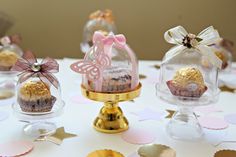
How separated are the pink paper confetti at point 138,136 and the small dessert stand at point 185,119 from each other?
6cm

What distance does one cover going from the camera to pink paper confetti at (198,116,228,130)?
0.98 m

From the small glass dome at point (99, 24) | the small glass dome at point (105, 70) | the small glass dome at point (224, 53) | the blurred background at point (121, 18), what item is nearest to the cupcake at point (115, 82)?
the small glass dome at point (105, 70)

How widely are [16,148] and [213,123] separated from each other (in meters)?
0.54

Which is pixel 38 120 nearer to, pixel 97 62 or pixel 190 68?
pixel 97 62

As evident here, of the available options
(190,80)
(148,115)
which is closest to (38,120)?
(148,115)

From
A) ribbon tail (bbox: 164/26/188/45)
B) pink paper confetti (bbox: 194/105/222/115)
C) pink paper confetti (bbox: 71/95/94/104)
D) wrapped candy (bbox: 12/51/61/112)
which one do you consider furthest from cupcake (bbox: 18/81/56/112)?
pink paper confetti (bbox: 194/105/222/115)

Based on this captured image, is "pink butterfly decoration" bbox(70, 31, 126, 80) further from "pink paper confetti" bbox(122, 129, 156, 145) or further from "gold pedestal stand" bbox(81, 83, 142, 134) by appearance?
"pink paper confetti" bbox(122, 129, 156, 145)

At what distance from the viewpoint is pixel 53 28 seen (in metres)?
2.35

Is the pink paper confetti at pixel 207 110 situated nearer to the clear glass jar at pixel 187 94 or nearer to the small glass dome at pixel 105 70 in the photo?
the clear glass jar at pixel 187 94

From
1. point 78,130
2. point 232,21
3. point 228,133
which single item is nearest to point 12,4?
point 232,21

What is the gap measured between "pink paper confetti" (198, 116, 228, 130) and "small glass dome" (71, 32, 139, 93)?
9.1 inches

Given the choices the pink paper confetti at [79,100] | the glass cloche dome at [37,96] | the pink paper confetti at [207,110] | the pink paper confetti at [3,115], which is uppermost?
the glass cloche dome at [37,96]

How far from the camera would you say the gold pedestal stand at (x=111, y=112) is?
35.6 inches

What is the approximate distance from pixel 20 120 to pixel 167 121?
0.42 m
